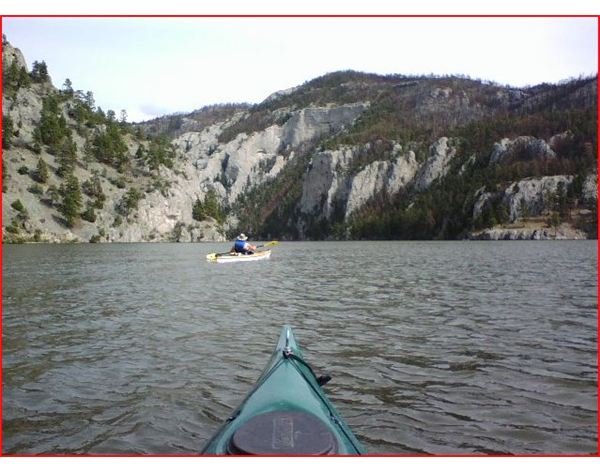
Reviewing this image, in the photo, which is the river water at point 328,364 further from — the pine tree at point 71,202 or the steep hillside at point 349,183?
the pine tree at point 71,202

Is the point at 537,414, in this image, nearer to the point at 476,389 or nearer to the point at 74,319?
the point at 476,389

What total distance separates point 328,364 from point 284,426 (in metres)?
5.87

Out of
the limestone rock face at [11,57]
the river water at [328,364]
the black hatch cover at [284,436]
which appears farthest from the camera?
the limestone rock face at [11,57]

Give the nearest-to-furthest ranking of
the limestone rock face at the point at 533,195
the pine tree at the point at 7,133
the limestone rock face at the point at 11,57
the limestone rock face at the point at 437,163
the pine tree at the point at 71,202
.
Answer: the pine tree at the point at 71,202, the pine tree at the point at 7,133, the limestone rock face at the point at 533,195, the limestone rock face at the point at 11,57, the limestone rock face at the point at 437,163

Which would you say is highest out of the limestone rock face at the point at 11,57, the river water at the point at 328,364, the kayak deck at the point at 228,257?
the limestone rock face at the point at 11,57

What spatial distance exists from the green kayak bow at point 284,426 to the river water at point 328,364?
1432 millimetres

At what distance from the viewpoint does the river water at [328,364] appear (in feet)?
23.7

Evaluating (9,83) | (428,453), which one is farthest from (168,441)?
(9,83)

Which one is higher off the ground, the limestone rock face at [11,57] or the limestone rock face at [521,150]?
the limestone rock face at [11,57]

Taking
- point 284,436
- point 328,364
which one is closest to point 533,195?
point 328,364

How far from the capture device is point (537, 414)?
770cm

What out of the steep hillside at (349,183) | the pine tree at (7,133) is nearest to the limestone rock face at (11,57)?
the steep hillside at (349,183)

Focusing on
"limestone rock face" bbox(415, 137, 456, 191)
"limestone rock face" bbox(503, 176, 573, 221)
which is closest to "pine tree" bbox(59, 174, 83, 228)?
"limestone rock face" bbox(503, 176, 573, 221)

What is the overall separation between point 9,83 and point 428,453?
141039 mm
